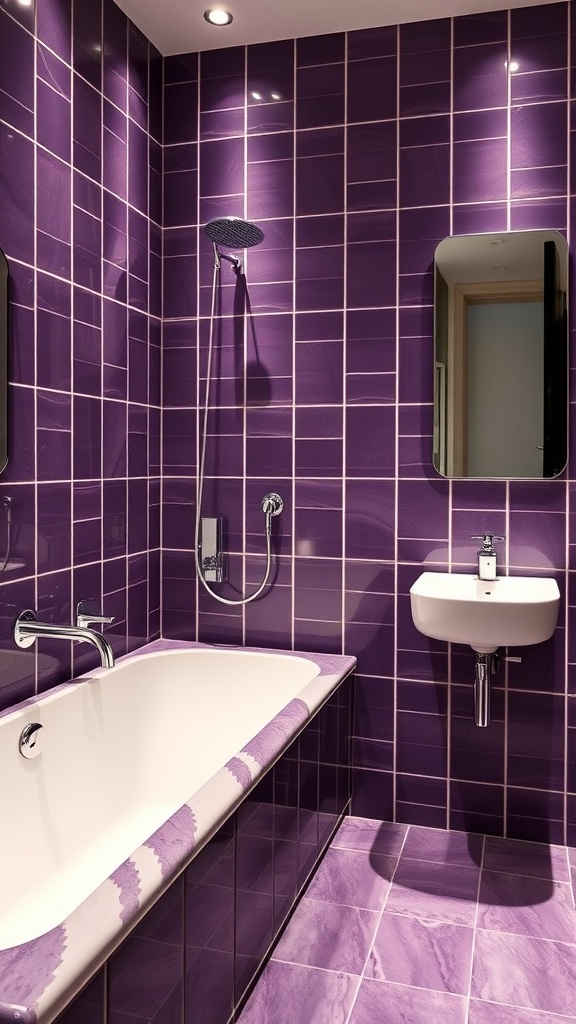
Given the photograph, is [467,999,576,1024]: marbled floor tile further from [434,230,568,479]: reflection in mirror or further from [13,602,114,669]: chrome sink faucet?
[434,230,568,479]: reflection in mirror

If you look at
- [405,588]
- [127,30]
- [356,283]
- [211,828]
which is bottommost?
[211,828]

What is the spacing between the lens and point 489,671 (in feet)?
8.00

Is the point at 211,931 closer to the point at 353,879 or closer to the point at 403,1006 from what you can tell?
the point at 403,1006

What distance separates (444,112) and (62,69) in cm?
120

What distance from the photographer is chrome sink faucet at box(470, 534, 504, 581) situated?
246cm

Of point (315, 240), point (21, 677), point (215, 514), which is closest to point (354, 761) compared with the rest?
point (215, 514)

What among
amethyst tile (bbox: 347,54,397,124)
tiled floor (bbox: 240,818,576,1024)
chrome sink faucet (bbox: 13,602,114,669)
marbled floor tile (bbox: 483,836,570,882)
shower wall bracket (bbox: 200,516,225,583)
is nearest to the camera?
tiled floor (bbox: 240,818,576,1024)

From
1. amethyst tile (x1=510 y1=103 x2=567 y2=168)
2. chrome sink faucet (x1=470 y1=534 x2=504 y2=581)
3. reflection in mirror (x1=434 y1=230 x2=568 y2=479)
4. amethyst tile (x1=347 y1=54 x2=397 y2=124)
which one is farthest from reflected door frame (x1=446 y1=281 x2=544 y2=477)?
amethyst tile (x1=347 y1=54 x2=397 y2=124)

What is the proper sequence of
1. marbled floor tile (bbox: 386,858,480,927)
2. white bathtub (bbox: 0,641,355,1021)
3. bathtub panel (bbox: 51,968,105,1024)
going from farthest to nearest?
marbled floor tile (bbox: 386,858,480,927) < white bathtub (bbox: 0,641,355,1021) < bathtub panel (bbox: 51,968,105,1024)

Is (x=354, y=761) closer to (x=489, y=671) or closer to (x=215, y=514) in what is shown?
(x=489, y=671)

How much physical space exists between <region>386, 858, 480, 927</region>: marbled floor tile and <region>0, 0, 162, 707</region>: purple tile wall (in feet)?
3.77

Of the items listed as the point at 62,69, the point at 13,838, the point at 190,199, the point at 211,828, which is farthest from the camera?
the point at 190,199

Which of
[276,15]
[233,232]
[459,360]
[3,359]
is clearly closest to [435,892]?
[459,360]

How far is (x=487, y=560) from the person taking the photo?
97.1 inches
